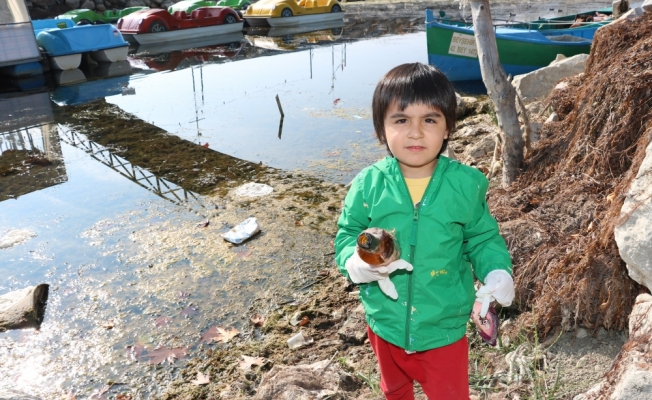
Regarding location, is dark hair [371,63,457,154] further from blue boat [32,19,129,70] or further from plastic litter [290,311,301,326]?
blue boat [32,19,129,70]

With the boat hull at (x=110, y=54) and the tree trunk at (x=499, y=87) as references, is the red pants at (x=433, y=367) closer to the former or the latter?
the tree trunk at (x=499, y=87)

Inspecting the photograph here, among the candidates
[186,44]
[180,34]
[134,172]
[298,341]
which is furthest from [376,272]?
[180,34]

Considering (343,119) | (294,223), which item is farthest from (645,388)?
(343,119)

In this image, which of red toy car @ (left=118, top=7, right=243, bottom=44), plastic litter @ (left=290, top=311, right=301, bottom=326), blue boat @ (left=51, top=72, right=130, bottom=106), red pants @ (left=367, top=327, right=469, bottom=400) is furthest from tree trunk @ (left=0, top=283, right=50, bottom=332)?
red toy car @ (left=118, top=7, right=243, bottom=44)

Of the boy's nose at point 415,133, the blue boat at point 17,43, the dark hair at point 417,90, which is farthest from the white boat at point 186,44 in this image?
the boy's nose at point 415,133

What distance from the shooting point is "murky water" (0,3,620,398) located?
4.44 m

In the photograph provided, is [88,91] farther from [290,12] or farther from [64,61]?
[290,12]

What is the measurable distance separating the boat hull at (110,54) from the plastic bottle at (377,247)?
682 inches

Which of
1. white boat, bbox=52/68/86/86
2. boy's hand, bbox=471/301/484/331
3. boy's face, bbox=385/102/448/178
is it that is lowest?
white boat, bbox=52/68/86/86

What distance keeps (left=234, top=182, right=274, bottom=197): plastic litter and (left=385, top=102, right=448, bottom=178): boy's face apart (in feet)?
15.9

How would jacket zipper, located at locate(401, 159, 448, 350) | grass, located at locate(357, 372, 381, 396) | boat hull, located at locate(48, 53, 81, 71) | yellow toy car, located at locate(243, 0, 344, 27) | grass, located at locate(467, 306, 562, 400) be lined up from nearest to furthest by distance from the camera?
jacket zipper, located at locate(401, 159, 448, 350) → grass, located at locate(467, 306, 562, 400) → grass, located at locate(357, 372, 381, 396) → boat hull, located at locate(48, 53, 81, 71) → yellow toy car, located at locate(243, 0, 344, 27)

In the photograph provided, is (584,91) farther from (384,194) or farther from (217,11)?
(217,11)

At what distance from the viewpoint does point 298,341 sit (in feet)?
13.6

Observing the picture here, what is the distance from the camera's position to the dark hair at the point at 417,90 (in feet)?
7.34
